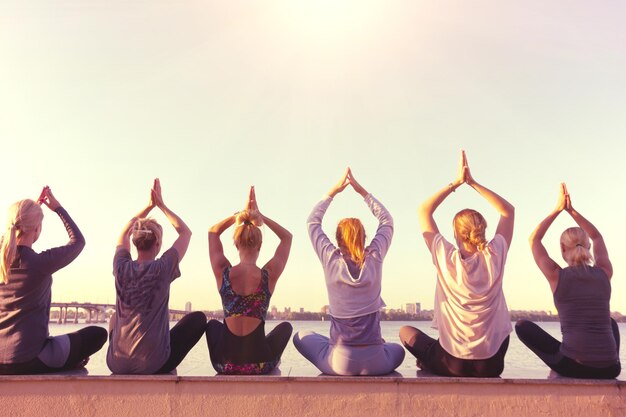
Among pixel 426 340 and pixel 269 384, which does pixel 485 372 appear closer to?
pixel 426 340

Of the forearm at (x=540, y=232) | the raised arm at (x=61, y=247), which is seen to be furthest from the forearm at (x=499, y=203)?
the raised arm at (x=61, y=247)

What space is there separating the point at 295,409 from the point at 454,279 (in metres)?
1.53

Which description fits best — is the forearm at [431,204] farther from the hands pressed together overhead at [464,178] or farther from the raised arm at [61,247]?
the raised arm at [61,247]

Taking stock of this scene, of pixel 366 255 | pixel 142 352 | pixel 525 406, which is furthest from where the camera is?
pixel 366 255

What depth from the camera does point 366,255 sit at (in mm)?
4441

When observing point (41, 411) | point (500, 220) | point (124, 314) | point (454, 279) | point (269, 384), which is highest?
point (500, 220)

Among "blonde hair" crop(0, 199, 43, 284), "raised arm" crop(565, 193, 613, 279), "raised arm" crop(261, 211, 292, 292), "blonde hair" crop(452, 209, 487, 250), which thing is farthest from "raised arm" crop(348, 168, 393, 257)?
"blonde hair" crop(0, 199, 43, 284)

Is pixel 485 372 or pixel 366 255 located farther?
pixel 366 255

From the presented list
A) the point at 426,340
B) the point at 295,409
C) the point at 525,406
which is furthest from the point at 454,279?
the point at 295,409

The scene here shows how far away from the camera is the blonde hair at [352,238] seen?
14.5 feet

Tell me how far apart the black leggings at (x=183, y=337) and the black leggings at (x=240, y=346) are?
0.51 feet

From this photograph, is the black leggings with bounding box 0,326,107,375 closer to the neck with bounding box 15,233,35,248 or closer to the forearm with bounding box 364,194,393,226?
the neck with bounding box 15,233,35,248

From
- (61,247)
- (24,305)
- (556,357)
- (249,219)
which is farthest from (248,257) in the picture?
(556,357)

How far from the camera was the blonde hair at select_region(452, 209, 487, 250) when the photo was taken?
425cm
